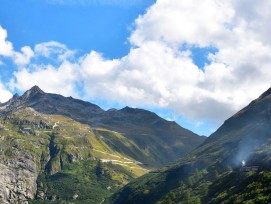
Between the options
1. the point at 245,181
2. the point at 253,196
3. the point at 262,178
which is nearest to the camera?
the point at 253,196

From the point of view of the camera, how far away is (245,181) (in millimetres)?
188500

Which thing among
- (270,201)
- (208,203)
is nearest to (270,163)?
(208,203)

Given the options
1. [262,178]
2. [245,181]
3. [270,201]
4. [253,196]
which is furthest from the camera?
Answer: [245,181]

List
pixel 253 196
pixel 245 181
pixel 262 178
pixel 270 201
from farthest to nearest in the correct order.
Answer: pixel 245 181
pixel 262 178
pixel 253 196
pixel 270 201

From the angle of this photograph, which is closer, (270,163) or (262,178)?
(262,178)

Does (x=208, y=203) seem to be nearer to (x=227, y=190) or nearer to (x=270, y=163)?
(x=227, y=190)

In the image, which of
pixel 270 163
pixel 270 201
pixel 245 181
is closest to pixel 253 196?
pixel 270 201

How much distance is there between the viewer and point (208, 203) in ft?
636

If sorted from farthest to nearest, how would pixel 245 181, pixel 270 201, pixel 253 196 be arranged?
pixel 245 181, pixel 253 196, pixel 270 201

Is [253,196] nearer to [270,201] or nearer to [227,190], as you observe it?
[270,201]

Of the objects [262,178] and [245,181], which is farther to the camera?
[245,181]

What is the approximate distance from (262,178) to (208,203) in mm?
33973

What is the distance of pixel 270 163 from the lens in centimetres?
19888

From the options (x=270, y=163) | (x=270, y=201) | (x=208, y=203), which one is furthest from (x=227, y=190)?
(x=270, y=201)
